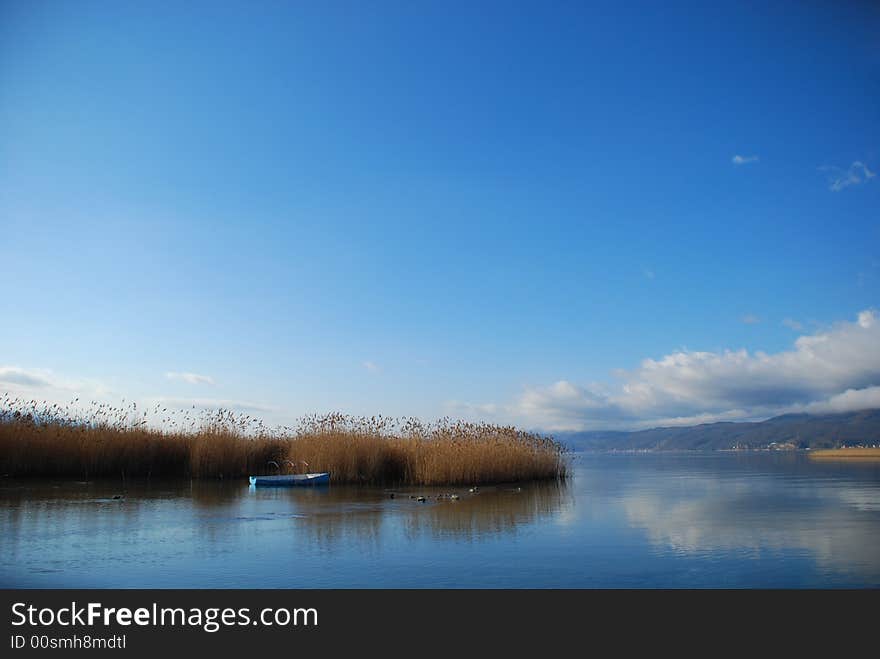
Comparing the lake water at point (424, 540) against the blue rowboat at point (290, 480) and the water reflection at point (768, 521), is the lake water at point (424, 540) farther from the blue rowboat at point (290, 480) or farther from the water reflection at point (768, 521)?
the blue rowboat at point (290, 480)

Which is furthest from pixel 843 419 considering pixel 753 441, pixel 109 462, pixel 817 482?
pixel 109 462

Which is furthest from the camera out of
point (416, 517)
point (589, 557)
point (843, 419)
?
point (843, 419)

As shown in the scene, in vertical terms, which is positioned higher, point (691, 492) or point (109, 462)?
point (109, 462)

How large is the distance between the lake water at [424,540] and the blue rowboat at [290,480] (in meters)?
1.78

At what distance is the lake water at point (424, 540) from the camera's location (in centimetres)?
664

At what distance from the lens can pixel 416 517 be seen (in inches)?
426

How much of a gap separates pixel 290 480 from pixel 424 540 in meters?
8.66

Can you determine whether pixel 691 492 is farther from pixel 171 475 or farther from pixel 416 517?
pixel 171 475
